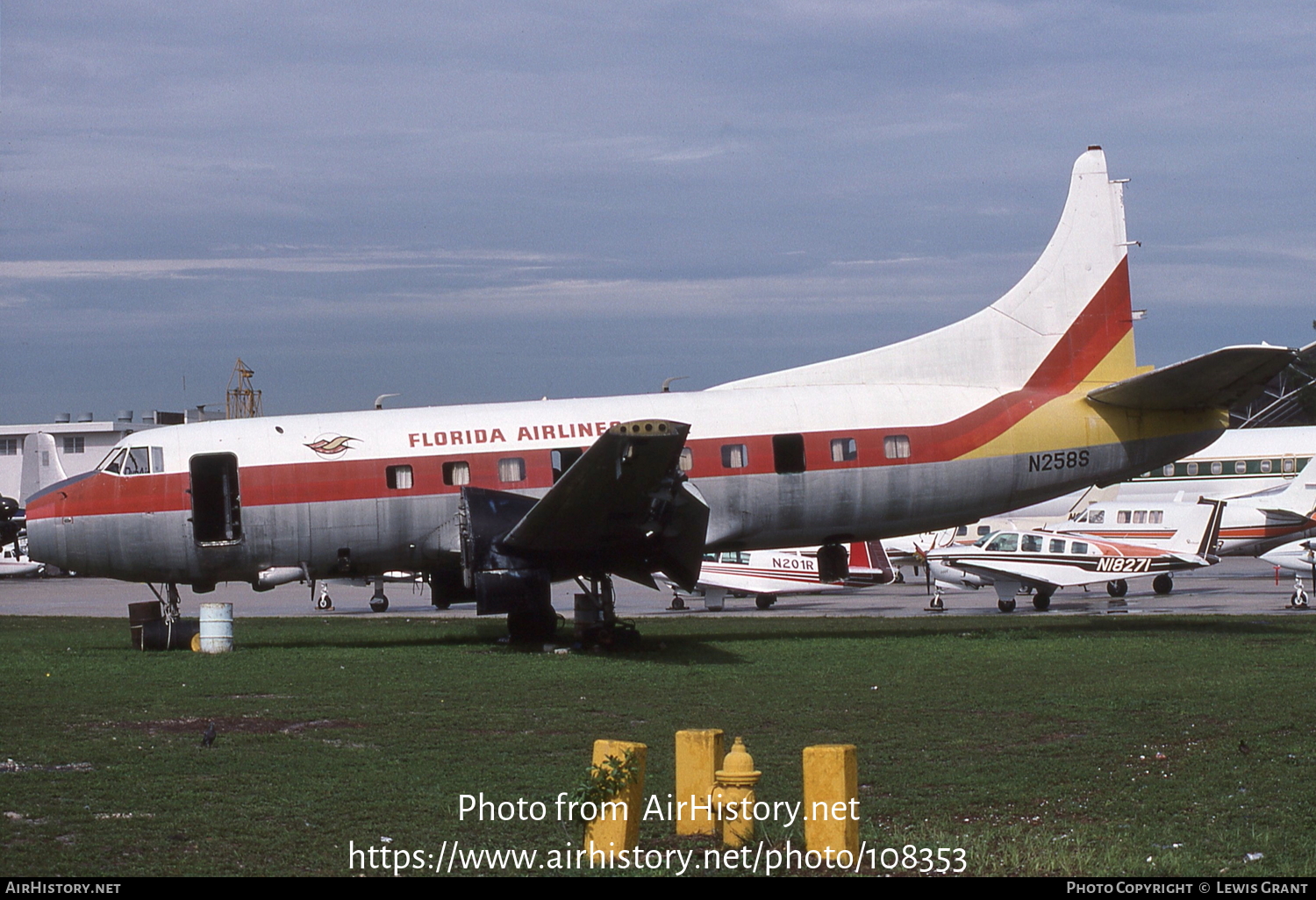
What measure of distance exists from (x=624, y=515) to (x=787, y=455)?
3.97m

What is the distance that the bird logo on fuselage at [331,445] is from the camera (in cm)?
2309

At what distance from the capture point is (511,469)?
23.2 m

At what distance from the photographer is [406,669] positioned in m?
19.8

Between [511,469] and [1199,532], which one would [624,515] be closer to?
[511,469]

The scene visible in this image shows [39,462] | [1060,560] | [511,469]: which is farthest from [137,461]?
[39,462]

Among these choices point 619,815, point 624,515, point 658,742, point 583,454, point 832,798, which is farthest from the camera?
point 583,454

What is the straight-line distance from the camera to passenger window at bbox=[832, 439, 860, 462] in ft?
76.3

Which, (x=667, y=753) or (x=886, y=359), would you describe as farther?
(x=886, y=359)

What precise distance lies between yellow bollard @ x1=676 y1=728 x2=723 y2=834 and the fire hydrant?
128mm

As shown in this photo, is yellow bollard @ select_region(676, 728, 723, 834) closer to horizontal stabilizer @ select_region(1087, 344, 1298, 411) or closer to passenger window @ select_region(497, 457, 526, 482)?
passenger window @ select_region(497, 457, 526, 482)

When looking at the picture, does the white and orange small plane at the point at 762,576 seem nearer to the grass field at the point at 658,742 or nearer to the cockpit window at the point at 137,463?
the grass field at the point at 658,742
